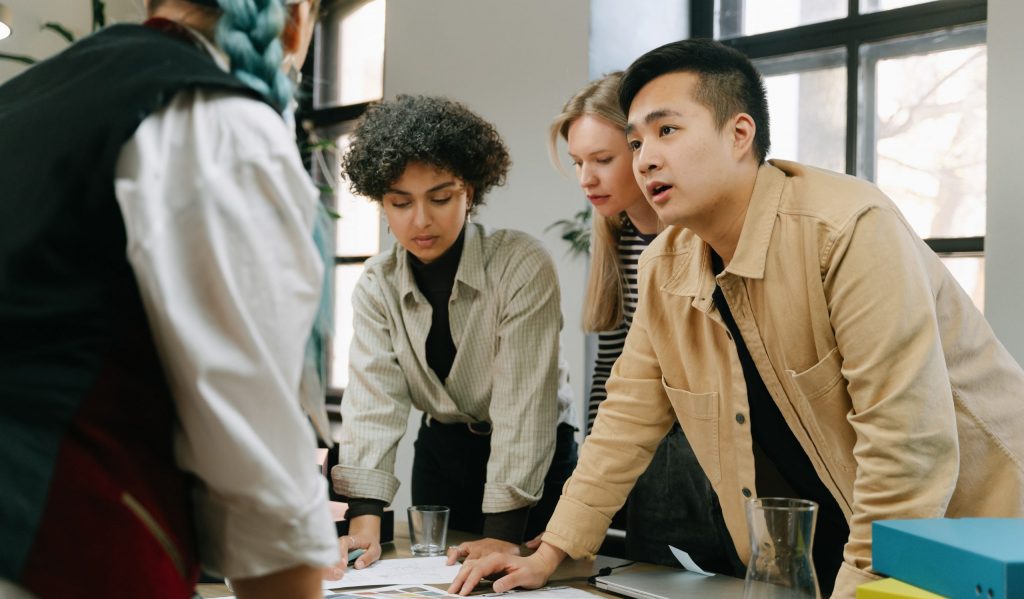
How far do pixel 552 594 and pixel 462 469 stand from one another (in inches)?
30.5

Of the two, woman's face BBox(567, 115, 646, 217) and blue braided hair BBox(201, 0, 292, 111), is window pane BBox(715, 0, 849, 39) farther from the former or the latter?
blue braided hair BBox(201, 0, 292, 111)

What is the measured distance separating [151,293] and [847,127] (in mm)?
2818

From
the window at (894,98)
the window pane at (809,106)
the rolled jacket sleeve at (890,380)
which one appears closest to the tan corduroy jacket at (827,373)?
the rolled jacket sleeve at (890,380)

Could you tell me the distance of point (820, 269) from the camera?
4.52 feet

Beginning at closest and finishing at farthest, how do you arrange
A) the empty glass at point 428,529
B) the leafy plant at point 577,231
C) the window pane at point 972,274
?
the empty glass at point 428,529 < the window pane at point 972,274 < the leafy plant at point 577,231

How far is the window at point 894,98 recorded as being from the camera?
2.80 m

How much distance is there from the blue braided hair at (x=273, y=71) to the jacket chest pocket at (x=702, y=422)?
→ 2.90 ft

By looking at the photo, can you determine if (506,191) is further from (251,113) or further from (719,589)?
(251,113)

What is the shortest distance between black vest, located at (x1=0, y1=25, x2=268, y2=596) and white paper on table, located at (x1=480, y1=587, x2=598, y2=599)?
0.77 metres

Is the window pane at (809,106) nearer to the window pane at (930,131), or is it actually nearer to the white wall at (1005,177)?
the window pane at (930,131)

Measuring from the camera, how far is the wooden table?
4.41ft

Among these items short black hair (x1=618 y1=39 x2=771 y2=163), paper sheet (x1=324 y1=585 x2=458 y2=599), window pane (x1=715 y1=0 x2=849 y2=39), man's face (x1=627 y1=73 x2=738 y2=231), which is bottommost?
paper sheet (x1=324 y1=585 x2=458 y2=599)

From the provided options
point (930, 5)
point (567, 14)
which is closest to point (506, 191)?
point (567, 14)

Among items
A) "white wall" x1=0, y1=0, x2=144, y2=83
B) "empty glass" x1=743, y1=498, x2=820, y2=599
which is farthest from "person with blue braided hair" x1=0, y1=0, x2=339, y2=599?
"white wall" x1=0, y1=0, x2=144, y2=83
